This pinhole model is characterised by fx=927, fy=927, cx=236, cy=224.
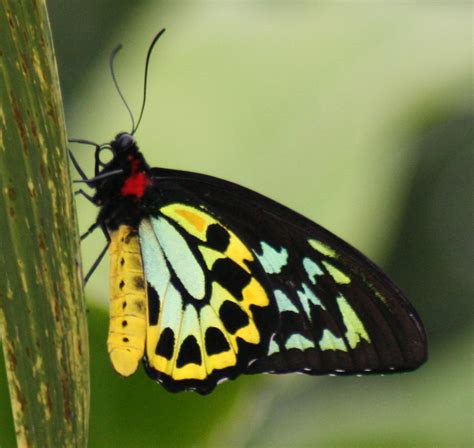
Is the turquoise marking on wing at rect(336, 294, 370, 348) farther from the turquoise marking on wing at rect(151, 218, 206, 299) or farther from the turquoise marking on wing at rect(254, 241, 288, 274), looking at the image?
the turquoise marking on wing at rect(151, 218, 206, 299)

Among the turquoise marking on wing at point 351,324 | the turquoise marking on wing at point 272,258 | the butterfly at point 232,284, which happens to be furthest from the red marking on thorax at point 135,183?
the turquoise marking on wing at point 351,324

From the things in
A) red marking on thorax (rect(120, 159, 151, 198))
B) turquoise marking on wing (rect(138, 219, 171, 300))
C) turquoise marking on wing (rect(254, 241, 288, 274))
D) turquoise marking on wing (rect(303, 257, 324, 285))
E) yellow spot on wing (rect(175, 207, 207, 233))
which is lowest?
→ turquoise marking on wing (rect(303, 257, 324, 285))

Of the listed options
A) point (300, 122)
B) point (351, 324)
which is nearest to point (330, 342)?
point (351, 324)

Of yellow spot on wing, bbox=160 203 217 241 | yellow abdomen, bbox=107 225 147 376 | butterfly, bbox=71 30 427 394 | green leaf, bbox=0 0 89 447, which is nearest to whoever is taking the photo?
green leaf, bbox=0 0 89 447

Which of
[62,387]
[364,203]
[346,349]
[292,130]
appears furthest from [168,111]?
[62,387]

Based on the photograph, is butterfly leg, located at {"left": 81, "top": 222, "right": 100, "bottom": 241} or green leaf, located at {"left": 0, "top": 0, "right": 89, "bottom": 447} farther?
butterfly leg, located at {"left": 81, "top": 222, "right": 100, "bottom": 241}

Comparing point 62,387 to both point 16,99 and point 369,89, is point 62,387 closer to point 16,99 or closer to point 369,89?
point 16,99

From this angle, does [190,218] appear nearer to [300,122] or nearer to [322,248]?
[322,248]

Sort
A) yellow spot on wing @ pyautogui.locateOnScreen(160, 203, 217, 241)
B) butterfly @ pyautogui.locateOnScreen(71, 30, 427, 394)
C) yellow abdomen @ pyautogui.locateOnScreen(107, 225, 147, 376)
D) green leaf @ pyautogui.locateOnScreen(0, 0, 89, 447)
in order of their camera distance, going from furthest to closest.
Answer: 1. yellow spot on wing @ pyautogui.locateOnScreen(160, 203, 217, 241)
2. butterfly @ pyautogui.locateOnScreen(71, 30, 427, 394)
3. yellow abdomen @ pyautogui.locateOnScreen(107, 225, 147, 376)
4. green leaf @ pyautogui.locateOnScreen(0, 0, 89, 447)

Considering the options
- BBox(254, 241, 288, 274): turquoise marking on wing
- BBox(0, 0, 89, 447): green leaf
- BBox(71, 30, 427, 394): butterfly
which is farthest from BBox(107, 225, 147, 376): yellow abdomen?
BBox(0, 0, 89, 447): green leaf
